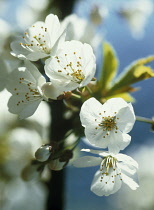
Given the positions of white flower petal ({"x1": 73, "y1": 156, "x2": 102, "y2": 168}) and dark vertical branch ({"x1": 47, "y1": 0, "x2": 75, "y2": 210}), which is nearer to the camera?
white flower petal ({"x1": 73, "y1": 156, "x2": 102, "y2": 168})

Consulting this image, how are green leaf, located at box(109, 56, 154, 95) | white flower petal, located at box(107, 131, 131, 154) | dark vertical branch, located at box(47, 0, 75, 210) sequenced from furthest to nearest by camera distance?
dark vertical branch, located at box(47, 0, 75, 210)
green leaf, located at box(109, 56, 154, 95)
white flower petal, located at box(107, 131, 131, 154)

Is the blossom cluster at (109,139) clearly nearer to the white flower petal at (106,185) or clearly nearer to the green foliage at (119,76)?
the white flower petal at (106,185)

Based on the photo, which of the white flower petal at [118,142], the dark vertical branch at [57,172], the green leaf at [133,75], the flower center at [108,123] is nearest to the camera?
the white flower petal at [118,142]

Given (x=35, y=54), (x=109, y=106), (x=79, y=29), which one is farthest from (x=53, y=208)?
(x=79, y=29)

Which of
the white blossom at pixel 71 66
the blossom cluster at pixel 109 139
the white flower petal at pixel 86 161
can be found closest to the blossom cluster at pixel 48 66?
the white blossom at pixel 71 66

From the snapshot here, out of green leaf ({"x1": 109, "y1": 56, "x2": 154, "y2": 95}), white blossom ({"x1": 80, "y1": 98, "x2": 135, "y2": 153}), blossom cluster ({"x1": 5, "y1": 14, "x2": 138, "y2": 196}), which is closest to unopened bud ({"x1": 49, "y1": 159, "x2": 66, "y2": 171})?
blossom cluster ({"x1": 5, "y1": 14, "x2": 138, "y2": 196})

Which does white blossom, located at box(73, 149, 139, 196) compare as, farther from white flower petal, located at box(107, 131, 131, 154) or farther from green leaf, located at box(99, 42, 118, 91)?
green leaf, located at box(99, 42, 118, 91)

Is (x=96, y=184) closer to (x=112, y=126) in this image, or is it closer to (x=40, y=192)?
(x=112, y=126)
